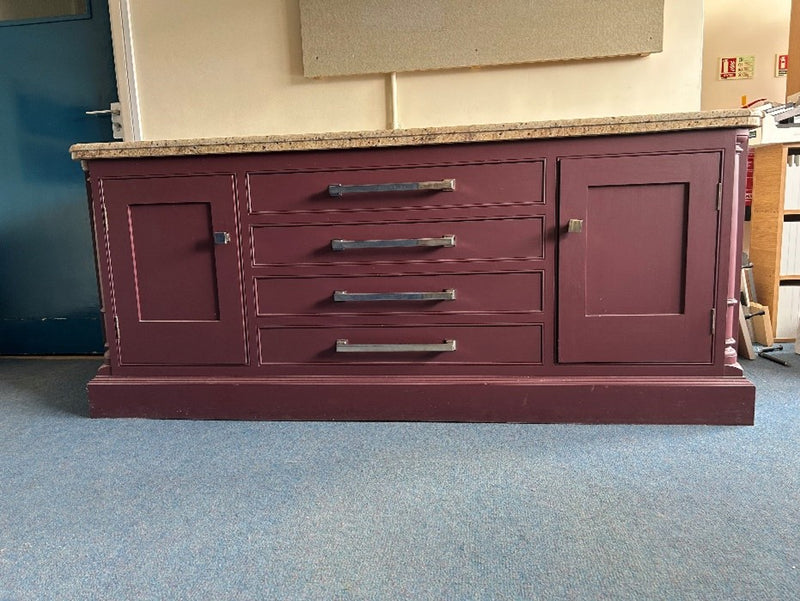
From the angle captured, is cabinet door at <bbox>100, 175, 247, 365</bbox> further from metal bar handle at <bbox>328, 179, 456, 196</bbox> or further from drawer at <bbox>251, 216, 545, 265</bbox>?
metal bar handle at <bbox>328, 179, 456, 196</bbox>

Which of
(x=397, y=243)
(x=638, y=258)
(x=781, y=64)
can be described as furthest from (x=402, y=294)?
(x=781, y=64)

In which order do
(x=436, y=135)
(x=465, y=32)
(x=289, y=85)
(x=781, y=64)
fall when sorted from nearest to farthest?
(x=436, y=135)
(x=465, y=32)
(x=289, y=85)
(x=781, y=64)

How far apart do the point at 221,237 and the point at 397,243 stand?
524mm

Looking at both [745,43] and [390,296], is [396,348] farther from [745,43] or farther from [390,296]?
[745,43]

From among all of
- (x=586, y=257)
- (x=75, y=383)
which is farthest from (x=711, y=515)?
(x=75, y=383)

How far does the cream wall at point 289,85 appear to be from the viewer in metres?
2.05

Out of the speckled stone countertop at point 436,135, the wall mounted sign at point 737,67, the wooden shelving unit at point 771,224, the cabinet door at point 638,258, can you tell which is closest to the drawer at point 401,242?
the cabinet door at point 638,258

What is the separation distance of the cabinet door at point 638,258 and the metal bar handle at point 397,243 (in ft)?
1.05

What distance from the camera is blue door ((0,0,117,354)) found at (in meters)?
2.21

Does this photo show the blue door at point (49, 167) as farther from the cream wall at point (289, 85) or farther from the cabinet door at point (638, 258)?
the cabinet door at point (638, 258)

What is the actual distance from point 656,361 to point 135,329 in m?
1.56

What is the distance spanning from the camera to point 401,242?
146 centimetres

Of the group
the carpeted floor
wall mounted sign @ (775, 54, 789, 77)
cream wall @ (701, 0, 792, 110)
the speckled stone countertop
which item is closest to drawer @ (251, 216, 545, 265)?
the speckled stone countertop

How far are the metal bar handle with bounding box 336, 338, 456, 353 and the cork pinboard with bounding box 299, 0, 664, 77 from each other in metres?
1.23
